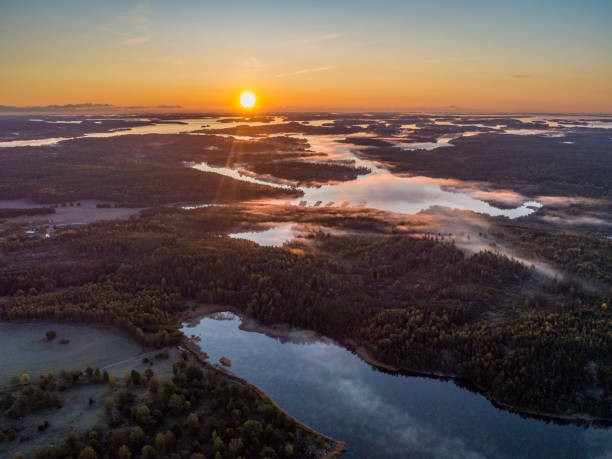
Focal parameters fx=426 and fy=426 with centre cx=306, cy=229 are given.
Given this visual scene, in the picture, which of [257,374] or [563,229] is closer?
A: [257,374]

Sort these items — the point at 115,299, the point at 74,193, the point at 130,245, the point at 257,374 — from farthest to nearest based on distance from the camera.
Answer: the point at 74,193, the point at 130,245, the point at 115,299, the point at 257,374

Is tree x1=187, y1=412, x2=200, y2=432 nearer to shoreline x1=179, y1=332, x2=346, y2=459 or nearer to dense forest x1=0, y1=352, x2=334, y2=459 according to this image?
dense forest x1=0, y1=352, x2=334, y2=459

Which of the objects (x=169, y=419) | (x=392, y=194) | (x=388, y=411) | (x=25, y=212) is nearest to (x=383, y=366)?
(x=388, y=411)

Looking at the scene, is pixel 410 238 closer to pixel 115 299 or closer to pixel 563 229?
pixel 563 229

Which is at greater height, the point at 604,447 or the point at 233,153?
the point at 233,153

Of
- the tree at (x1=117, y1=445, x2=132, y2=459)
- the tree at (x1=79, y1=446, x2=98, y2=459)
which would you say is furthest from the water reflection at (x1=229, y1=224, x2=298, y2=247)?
the tree at (x1=79, y1=446, x2=98, y2=459)

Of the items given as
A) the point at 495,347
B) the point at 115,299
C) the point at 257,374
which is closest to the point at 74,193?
the point at 115,299

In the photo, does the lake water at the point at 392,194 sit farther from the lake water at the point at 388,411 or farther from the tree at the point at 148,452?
the tree at the point at 148,452
